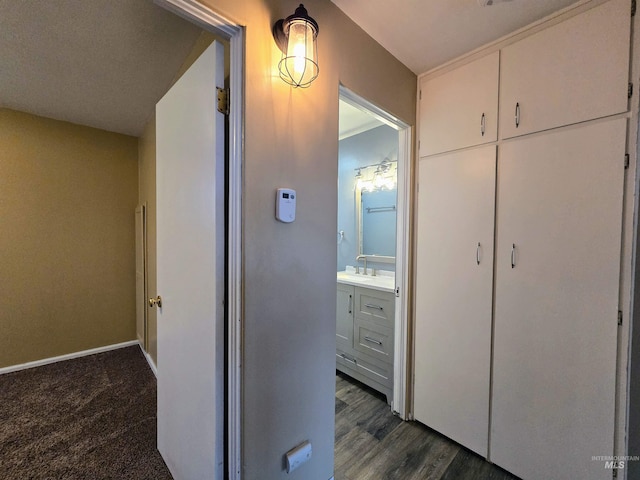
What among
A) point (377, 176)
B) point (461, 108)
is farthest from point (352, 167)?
point (461, 108)

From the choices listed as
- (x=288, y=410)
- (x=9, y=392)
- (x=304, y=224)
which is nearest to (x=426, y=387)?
(x=288, y=410)

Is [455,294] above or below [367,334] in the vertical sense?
above

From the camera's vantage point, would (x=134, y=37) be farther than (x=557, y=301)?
Yes

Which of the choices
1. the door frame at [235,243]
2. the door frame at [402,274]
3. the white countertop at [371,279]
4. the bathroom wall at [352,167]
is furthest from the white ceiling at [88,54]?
the white countertop at [371,279]

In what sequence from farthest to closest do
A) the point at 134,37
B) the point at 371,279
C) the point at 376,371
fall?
the point at 371,279 → the point at 376,371 → the point at 134,37

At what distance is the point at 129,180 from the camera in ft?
10.4

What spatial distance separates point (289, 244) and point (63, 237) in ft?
10.3

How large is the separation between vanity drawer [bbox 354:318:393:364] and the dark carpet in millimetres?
1553

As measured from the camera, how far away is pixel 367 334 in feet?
7.35

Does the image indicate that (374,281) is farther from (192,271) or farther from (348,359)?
(192,271)

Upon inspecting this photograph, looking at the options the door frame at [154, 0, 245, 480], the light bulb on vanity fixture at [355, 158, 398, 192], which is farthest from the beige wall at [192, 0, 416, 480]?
the light bulb on vanity fixture at [355, 158, 398, 192]

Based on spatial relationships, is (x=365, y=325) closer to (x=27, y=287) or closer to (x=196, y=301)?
(x=196, y=301)

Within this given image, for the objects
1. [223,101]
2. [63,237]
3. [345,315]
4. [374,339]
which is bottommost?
[374,339]

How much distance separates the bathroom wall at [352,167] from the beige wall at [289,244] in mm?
1415
